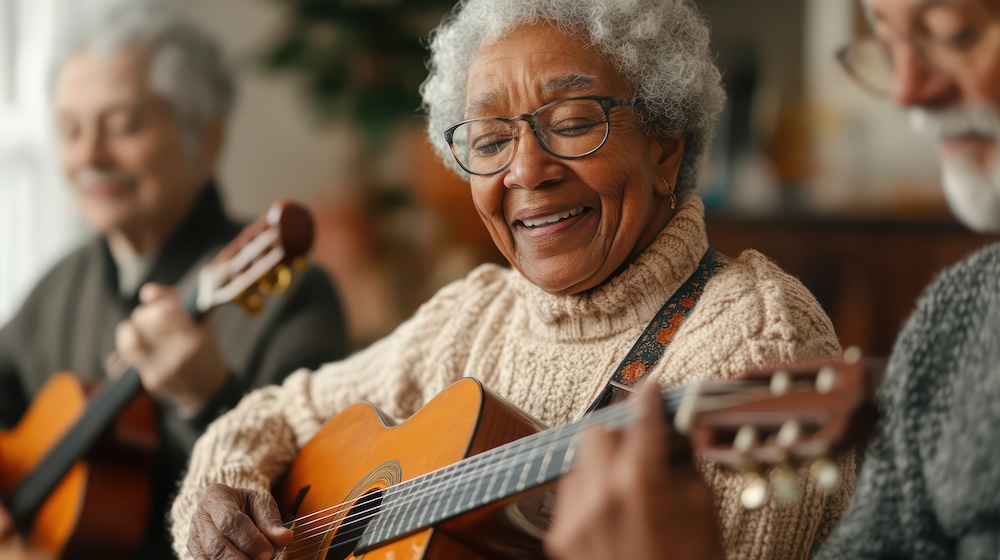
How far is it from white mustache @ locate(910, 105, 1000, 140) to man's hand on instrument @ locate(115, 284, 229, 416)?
4.51 ft

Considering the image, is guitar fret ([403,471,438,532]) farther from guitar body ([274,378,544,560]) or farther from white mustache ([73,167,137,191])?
white mustache ([73,167,137,191])

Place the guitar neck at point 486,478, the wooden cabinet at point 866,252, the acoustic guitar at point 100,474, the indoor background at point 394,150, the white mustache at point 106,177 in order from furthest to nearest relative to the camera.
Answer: the indoor background at point 394,150
the wooden cabinet at point 866,252
the white mustache at point 106,177
the acoustic guitar at point 100,474
the guitar neck at point 486,478

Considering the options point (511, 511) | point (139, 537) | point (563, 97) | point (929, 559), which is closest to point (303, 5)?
point (139, 537)

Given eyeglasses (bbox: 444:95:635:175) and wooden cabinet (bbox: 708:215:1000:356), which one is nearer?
eyeglasses (bbox: 444:95:635:175)

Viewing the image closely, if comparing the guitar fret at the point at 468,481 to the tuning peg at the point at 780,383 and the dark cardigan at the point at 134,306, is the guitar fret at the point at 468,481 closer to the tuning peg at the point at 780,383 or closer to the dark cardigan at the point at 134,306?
the tuning peg at the point at 780,383

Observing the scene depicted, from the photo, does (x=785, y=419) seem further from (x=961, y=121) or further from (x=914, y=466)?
(x=961, y=121)

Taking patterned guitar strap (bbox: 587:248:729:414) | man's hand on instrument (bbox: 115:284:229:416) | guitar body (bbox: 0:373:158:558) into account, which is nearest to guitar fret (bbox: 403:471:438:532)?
patterned guitar strap (bbox: 587:248:729:414)

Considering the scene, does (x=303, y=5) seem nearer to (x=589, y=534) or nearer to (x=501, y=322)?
(x=501, y=322)

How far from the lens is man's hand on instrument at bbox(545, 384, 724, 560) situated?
2.37ft

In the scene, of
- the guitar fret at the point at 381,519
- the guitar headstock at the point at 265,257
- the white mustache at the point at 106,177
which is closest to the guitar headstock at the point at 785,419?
the guitar fret at the point at 381,519

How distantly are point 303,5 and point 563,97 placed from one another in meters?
1.98

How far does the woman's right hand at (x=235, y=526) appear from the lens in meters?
1.12

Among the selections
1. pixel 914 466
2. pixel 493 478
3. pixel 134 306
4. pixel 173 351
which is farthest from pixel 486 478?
pixel 134 306

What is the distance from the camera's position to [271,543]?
44.3 inches
